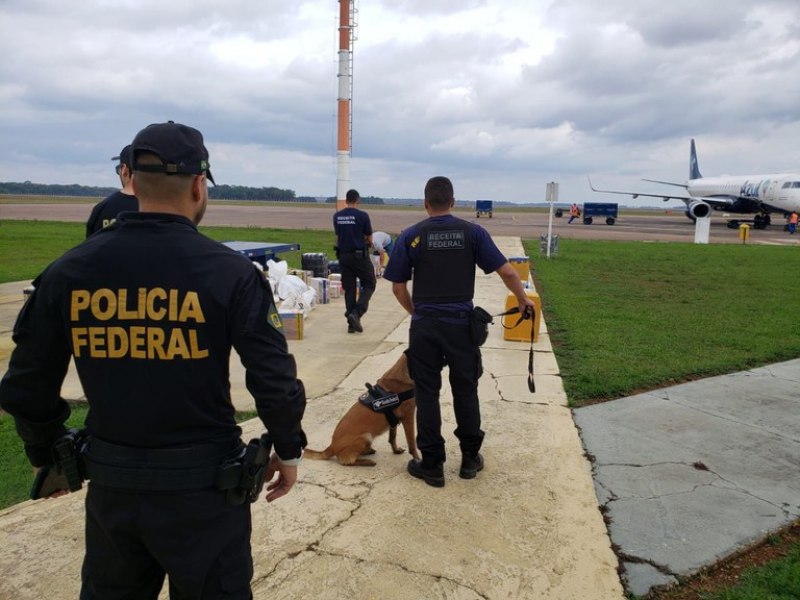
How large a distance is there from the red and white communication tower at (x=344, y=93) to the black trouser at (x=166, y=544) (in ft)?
66.3

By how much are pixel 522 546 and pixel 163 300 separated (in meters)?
2.32

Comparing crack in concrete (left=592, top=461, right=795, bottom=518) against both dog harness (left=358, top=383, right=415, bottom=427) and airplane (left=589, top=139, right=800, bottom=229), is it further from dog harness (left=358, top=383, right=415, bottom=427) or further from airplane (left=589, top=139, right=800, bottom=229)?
airplane (left=589, top=139, right=800, bottom=229)

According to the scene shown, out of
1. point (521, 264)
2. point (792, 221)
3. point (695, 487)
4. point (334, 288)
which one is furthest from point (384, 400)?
point (792, 221)

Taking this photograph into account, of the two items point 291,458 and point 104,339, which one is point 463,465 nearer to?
point 291,458

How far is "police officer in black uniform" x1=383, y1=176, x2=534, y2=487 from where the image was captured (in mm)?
3680

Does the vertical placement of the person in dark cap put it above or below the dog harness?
above

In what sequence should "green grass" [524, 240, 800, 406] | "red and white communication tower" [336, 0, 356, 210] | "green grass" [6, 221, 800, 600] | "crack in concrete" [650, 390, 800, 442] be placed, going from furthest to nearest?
"red and white communication tower" [336, 0, 356, 210] < "green grass" [524, 240, 800, 406] < "green grass" [6, 221, 800, 600] < "crack in concrete" [650, 390, 800, 442]

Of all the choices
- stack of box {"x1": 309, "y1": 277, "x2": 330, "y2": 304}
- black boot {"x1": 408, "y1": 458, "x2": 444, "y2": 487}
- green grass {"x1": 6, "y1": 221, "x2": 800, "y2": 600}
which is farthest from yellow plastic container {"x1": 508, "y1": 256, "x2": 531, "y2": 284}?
black boot {"x1": 408, "y1": 458, "x2": 444, "y2": 487}

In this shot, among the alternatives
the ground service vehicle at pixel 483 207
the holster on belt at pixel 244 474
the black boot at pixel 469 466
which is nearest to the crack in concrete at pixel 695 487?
the black boot at pixel 469 466

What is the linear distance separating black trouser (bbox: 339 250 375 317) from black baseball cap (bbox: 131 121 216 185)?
6244 mm

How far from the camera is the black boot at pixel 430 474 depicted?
12.3 ft

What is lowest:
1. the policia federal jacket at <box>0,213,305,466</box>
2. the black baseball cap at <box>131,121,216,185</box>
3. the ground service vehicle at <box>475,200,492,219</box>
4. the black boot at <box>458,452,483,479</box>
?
the black boot at <box>458,452,483,479</box>

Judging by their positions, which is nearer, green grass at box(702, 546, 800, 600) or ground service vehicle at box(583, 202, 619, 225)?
green grass at box(702, 546, 800, 600)

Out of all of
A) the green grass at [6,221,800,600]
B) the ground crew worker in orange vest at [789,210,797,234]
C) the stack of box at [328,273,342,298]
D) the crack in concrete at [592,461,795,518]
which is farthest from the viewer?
the ground crew worker in orange vest at [789,210,797,234]
